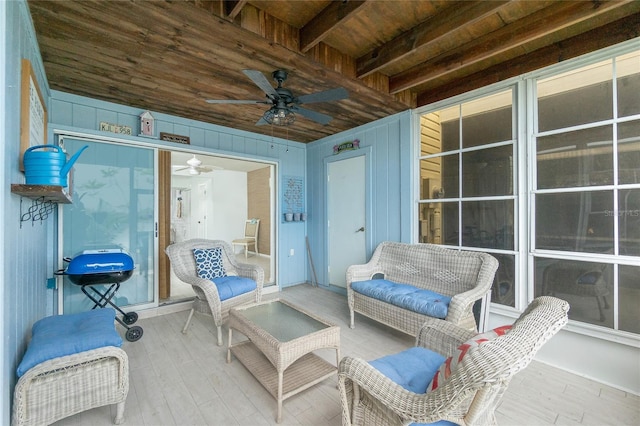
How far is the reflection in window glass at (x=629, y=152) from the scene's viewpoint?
6.71 ft

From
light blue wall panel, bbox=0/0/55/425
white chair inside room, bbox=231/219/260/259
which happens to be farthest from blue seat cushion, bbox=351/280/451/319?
white chair inside room, bbox=231/219/260/259

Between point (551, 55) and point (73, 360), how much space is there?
4.14m

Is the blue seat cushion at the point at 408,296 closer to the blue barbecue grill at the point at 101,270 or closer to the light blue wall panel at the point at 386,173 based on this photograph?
the light blue wall panel at the point at 386,173

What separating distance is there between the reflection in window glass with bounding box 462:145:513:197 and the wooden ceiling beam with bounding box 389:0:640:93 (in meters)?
0.91

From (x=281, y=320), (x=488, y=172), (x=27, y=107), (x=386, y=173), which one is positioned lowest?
(x=281, y=320)

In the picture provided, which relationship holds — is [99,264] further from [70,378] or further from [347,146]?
[347,146]

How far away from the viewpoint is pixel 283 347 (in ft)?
5.72

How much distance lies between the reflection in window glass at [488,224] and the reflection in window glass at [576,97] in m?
0.80

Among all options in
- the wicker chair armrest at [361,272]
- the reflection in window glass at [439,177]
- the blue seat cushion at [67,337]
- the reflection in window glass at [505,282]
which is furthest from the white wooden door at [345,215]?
the blue seat cushion at [67,337]

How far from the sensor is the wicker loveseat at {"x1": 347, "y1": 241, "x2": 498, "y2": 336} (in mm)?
2405

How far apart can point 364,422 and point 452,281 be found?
1.87m

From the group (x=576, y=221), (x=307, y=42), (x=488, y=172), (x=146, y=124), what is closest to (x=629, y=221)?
(x=576, y=221)

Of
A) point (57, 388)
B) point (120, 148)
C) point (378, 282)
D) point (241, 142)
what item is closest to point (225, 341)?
point (57, 388)

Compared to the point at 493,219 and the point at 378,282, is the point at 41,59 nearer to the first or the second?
the point at 378,282
